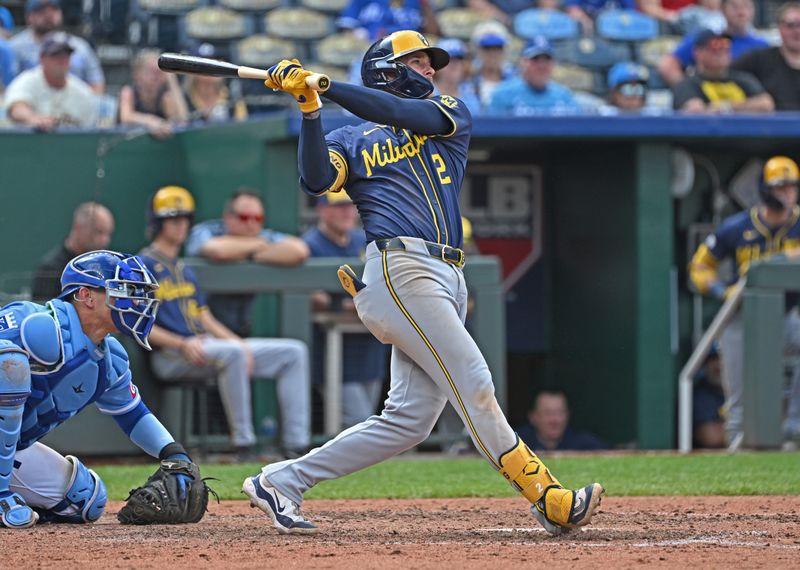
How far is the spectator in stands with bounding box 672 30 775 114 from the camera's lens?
10.5 metres

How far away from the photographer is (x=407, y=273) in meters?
4.72

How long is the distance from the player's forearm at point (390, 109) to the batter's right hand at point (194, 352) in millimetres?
3755

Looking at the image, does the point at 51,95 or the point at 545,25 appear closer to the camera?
the point at 51,95

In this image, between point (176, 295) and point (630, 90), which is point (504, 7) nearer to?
point (630, 90)

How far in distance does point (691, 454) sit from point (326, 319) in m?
2.38

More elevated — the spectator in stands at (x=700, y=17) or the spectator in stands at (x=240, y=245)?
the spectator in stands at (x=700, y=17)

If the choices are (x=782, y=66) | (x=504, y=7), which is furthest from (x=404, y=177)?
(x=504, y=7)

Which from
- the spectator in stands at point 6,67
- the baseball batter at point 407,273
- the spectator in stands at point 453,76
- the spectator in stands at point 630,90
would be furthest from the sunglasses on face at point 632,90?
the baseball batter at point 407,273

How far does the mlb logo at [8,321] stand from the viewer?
4.95 meters

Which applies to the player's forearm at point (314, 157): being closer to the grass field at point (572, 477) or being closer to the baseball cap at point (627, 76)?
the grass field at point (572, 477)

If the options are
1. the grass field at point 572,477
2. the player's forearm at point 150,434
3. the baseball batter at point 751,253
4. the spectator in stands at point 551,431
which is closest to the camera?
the player's forearm at point 150,434

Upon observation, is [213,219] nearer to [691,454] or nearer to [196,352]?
[196,352]

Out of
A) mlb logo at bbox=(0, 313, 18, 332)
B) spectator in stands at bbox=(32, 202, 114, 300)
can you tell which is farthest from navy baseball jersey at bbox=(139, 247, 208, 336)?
mlb logo at bbox=(0, 313, 18, 332)

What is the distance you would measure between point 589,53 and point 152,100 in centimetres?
457
